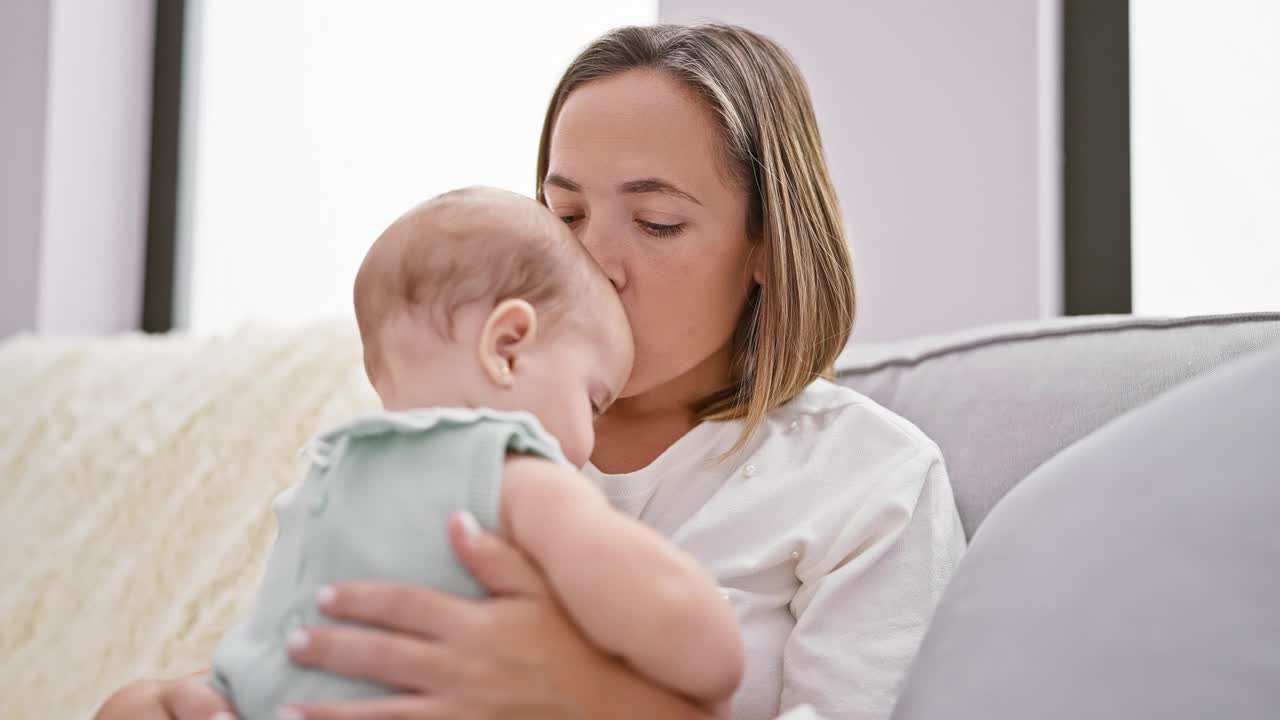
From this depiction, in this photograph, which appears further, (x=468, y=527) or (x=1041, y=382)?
(x=1041, y=382)

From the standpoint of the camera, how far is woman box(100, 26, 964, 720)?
1.01 metres

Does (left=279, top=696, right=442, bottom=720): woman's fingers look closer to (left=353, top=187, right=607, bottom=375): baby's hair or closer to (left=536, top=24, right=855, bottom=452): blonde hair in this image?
(left=353, top=187, right=607, bottom=375): baby's hair

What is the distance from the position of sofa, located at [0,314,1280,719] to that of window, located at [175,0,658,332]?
0.95 meters

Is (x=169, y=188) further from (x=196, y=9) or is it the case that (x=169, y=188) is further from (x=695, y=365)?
(x=695, y=365)

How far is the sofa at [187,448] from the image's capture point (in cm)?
115

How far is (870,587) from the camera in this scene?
101cm

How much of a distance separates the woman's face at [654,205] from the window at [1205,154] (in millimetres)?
1188

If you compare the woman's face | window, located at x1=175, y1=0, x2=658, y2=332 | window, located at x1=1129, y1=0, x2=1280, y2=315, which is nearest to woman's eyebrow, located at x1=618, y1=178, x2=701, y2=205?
the woman's face

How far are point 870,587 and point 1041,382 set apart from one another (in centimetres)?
31

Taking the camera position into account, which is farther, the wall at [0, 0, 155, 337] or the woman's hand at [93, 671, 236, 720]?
the wall at [0, 0, 155, 337]

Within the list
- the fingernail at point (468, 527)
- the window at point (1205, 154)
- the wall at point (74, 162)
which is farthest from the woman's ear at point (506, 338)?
the wall at point (74, 162)

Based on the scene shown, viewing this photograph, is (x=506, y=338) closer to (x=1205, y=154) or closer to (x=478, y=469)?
(x=478, y=469)

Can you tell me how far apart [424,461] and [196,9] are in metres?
3.03

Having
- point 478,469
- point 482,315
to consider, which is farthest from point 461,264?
point 478,469
